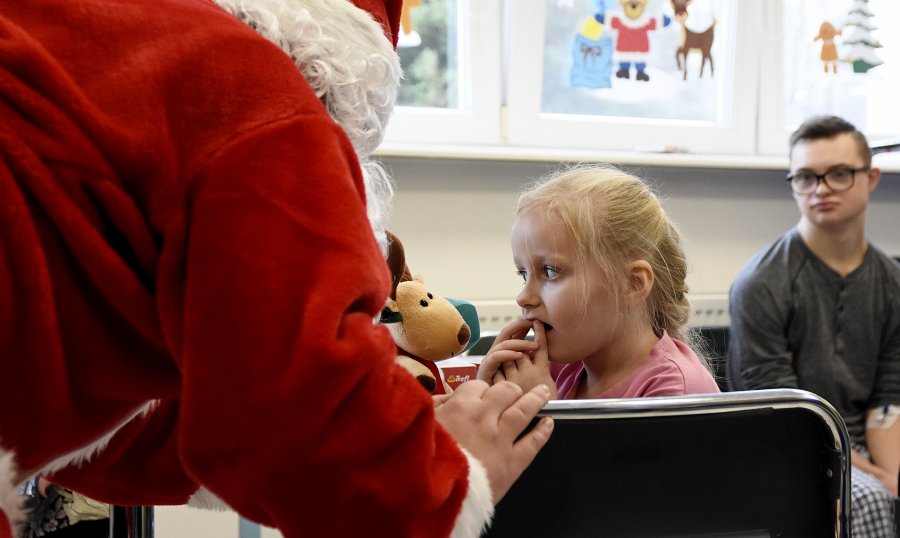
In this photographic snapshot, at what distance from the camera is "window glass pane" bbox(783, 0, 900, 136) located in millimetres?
2877

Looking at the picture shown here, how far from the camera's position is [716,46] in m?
2.85

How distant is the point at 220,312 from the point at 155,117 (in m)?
0.14

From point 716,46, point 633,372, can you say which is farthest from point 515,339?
point 716,46

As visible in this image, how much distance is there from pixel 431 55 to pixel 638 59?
2.25ft

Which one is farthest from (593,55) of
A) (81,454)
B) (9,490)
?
(9,490)

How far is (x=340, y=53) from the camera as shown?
722 millimetres

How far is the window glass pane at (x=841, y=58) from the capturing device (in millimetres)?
2877

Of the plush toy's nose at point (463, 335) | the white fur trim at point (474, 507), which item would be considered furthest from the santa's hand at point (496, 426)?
the plush toy's nose at point (463, 335)

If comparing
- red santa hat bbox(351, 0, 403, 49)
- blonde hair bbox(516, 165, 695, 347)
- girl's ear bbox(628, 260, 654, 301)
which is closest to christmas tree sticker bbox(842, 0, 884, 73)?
blonde hair bbox(516, 165, 695, 347)

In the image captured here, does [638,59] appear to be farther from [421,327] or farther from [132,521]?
[132,521]

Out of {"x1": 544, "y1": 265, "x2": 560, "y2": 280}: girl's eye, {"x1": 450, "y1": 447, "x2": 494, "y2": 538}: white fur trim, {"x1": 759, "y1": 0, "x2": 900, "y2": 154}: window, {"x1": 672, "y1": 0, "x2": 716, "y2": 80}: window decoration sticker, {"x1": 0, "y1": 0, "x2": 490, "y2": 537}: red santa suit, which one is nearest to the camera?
{"x1": 0, "y1": 0, "x2": 490, "y2": 537}: red santa suit

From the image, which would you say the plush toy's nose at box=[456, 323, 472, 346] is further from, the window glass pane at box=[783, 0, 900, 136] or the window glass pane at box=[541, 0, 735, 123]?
the window glass pane at box=[783, 0, 900, 136]

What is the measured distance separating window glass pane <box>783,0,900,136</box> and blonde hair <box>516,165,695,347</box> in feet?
5.81

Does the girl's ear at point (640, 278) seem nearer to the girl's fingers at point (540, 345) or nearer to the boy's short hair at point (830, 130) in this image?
the girl's fingers at point (540, 345)
